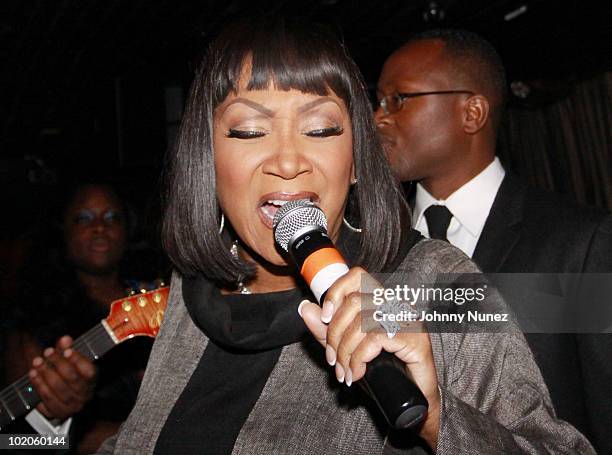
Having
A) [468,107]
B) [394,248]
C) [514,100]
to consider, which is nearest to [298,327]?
[394,248]

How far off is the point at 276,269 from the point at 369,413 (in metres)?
0.47

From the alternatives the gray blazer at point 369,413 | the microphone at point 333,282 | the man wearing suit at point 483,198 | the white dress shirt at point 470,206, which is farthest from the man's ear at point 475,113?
the microphone at point 333,282

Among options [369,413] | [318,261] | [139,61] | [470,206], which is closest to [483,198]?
[470,206]

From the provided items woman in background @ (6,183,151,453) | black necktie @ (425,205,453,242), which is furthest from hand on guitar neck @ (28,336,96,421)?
black necktie @ (425,205,453,242)

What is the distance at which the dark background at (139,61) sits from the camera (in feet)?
15.1

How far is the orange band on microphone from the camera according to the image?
1.05 m

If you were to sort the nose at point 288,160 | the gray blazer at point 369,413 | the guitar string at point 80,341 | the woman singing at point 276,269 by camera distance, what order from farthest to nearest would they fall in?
the guitar string at point 80,341 → the nose at point 288,160 → the woman singing at point 276,269 → the gray blazer at point 369,413

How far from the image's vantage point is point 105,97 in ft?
19.2

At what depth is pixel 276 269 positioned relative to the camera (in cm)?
175

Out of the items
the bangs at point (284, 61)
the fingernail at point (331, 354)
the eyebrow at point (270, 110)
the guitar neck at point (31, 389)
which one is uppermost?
the bangs at point (284, 61)

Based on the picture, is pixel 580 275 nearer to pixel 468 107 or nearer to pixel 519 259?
pixel 519 259

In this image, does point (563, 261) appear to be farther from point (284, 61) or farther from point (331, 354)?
point (331, 354)

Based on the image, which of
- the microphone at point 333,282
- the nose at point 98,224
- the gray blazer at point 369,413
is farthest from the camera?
the nose at point 98,224

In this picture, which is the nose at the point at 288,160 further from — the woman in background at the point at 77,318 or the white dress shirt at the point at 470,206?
the woman in background at the point at 77,318
